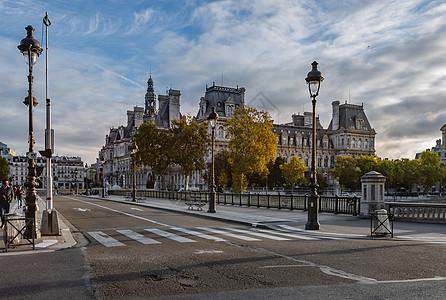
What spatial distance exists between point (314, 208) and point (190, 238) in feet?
17.5

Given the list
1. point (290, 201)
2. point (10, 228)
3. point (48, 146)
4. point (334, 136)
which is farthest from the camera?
point (334, 136)

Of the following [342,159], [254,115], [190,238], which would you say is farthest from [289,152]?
[190,238]

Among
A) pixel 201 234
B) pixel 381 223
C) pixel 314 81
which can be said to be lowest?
pixel 201 234

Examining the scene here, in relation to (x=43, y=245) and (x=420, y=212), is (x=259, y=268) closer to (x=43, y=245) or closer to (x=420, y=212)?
(x=43, y=245)

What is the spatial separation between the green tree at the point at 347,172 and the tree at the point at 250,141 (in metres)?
44.9

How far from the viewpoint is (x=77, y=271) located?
8492 millimetres

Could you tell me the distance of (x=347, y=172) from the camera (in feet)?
277

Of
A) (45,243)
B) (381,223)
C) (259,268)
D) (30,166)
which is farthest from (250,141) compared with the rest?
(259,268)

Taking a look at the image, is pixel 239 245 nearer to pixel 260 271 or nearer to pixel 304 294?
pixel 260 271

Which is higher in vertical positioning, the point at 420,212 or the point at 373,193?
the point at 373,193

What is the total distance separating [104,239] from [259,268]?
674 cm

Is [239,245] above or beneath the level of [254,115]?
beneath

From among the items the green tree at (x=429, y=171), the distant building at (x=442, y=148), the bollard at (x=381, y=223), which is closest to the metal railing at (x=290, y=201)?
the bollard at (x=381, y=223)

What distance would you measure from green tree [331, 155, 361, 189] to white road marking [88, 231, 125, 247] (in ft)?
245
